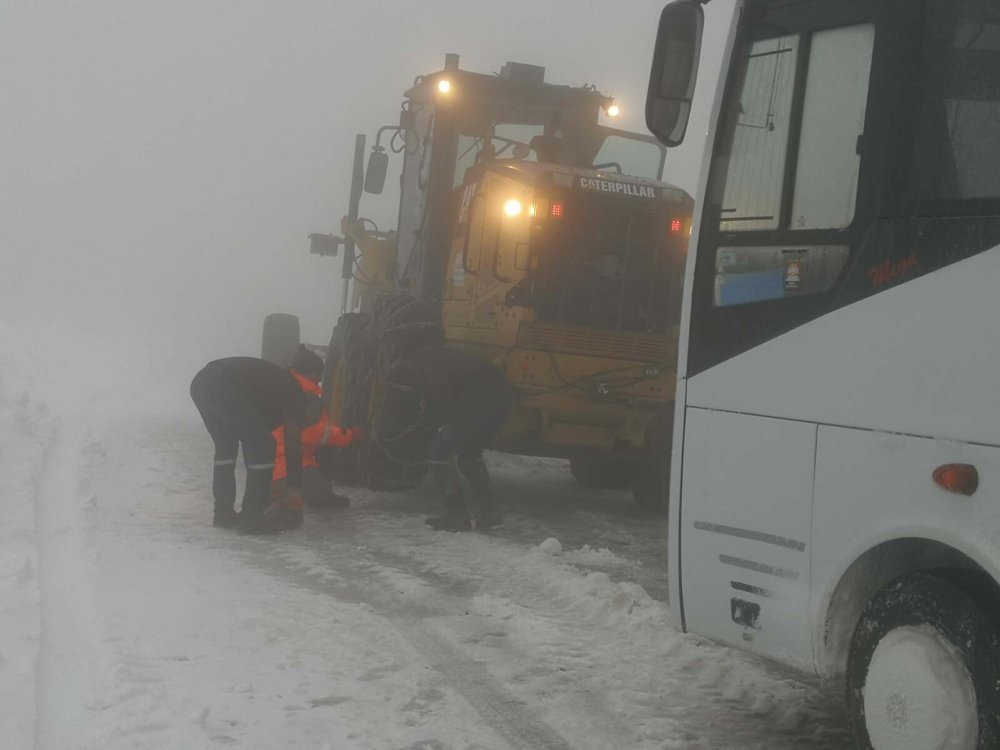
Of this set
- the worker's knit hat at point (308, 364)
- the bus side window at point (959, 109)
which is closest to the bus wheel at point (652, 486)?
the worker's knit hat at point (308, 364)

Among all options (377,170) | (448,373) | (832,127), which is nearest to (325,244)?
(377,170)

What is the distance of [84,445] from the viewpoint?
12.1 m

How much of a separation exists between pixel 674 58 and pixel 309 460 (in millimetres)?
5625

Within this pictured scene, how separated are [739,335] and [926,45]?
4.01ft

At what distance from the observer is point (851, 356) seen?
4.42 m

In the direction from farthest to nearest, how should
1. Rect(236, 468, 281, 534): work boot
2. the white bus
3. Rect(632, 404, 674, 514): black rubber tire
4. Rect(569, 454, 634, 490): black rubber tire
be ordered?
Rect(569, 454, 634, 490): black rubber tire → Rect(632, 404, 674, 514): black rubber tire → Rect(236, 468, 281, 534): work boot → the white bus

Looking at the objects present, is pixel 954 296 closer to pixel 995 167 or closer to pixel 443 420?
pixel 995 167

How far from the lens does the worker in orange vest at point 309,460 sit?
362 inches

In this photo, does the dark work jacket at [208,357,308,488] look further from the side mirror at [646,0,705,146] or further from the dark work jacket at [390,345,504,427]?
the side mirror at [646,0,705,146]

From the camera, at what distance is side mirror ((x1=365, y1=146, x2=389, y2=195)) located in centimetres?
1219

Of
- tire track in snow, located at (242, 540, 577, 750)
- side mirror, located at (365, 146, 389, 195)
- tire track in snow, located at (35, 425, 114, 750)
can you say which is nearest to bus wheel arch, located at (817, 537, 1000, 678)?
tire track in snow, located at (242, 540, 577, 750)

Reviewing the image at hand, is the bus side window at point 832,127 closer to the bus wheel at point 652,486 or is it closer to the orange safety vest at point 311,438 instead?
the orange safety vest at point 311,438

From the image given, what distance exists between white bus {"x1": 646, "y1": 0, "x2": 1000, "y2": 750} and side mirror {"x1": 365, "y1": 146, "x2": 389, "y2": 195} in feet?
23.5

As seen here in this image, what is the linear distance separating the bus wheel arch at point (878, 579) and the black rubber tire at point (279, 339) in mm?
11407
